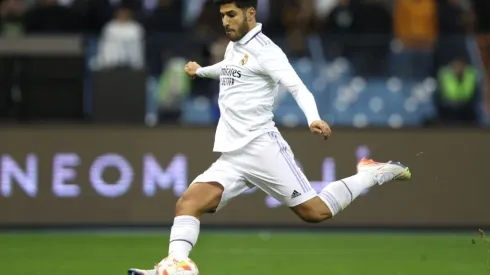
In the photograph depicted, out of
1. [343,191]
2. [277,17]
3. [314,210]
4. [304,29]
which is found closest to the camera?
[314,210]

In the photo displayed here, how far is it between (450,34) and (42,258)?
8.09 meters

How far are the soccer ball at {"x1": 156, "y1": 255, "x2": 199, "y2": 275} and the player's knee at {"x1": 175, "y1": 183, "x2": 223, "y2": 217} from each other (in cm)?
42

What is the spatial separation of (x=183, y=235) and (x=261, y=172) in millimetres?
823

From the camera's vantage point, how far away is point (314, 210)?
8938 mm

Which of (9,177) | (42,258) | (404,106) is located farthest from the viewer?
(404,106)

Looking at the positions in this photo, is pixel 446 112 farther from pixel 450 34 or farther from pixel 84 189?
pixel 84 189

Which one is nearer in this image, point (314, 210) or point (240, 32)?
point (240, 32)

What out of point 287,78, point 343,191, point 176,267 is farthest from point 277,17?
point 176,267

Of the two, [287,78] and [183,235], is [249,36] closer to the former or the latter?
[287,78]

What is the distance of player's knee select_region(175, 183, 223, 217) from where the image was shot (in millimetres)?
8430

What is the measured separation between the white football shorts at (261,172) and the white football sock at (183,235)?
35 cm

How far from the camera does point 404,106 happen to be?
15734 millimetres


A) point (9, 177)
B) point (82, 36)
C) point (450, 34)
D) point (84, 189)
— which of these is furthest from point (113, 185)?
point (450, 34)

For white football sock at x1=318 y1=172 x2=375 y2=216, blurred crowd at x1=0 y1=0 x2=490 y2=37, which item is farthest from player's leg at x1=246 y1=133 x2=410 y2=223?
blurred crowd at x1=0 y1=0 x2=490 y2=37
